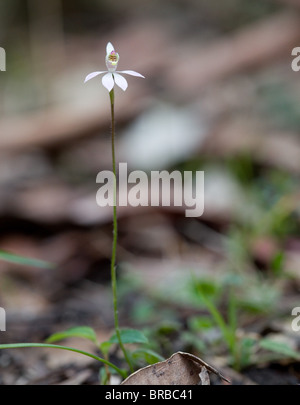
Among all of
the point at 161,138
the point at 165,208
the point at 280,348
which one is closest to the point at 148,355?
the point at 280,348

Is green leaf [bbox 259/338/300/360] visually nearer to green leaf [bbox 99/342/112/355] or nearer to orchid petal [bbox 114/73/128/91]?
green leaf [bbox 99/342/112/355]

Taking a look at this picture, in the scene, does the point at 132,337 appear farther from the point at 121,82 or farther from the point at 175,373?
the point at 121,82

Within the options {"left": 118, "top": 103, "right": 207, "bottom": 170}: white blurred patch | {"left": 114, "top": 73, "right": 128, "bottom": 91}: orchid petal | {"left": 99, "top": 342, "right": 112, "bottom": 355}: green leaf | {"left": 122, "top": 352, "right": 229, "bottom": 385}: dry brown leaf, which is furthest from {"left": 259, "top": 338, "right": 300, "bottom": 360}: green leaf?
{"left": 118, "top": 103, "right": 207, "bottom": 170}: white blurred patch

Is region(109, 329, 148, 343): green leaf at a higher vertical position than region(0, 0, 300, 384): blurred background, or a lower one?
lower

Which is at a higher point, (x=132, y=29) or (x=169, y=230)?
(x=132, y=29)

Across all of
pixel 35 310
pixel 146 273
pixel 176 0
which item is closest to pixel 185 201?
pixel 146 273
